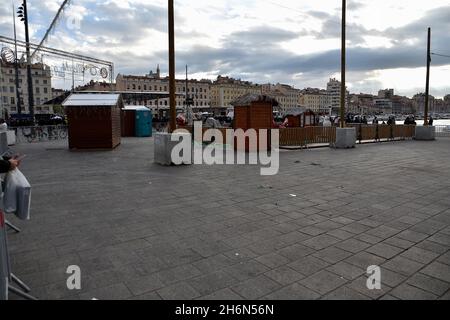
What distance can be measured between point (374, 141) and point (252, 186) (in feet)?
50.2

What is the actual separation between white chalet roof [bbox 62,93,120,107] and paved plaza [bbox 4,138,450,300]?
24.6 ft

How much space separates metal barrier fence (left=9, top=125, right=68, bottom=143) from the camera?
70.4ft

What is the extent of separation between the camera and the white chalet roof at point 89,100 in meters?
16.0

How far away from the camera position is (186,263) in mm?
3969

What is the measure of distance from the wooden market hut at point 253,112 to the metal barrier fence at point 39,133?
1324cm

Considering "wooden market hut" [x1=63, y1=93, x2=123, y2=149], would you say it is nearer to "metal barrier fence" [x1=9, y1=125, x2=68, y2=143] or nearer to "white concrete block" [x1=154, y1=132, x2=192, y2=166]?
"white concrete block" [x1=154, y1=132, x2=192, y2=166]

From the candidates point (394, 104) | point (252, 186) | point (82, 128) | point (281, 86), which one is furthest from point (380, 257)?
point (394, 104)

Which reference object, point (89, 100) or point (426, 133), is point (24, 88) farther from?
point (426, 133)

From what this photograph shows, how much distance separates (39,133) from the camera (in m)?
22.2

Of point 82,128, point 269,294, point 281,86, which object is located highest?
point 281,86

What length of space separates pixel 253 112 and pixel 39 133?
1444cm

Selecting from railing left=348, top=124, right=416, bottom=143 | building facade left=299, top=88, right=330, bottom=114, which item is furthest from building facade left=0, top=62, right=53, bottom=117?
building facade left=299, top=88, right=330, bottom=114

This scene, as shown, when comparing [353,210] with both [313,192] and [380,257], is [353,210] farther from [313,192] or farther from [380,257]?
[380,257]

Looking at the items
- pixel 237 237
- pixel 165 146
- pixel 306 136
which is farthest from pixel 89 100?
pixel 237 237
